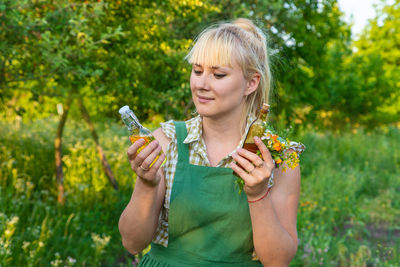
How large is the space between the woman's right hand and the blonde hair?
517 millimetres

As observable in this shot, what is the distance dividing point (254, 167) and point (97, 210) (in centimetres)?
353

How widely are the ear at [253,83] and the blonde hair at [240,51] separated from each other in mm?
20

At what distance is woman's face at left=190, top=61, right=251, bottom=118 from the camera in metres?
2.00

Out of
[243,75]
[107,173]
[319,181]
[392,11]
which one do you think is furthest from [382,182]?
[392,11]

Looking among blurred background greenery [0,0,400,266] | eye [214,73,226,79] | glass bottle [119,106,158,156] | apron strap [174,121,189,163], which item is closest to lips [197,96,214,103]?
eye [214,73,226,79]

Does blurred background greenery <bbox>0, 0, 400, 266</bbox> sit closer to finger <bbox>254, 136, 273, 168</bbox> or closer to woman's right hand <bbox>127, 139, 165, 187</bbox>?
finger <bbox>254, 136, 273, 168</bbox>

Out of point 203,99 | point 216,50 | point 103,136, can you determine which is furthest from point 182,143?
point 103,136

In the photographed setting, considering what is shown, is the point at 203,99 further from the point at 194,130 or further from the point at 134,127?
the point at 134,127

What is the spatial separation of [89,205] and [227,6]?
3.02 metres

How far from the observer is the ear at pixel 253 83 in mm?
2156

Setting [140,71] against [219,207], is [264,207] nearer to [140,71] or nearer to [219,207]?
[219,207]

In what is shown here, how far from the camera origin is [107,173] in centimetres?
536

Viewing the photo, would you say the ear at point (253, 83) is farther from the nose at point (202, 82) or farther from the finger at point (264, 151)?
the finger at point (264, 151)

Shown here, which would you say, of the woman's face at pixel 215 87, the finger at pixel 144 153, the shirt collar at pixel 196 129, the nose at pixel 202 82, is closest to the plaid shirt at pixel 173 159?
the shirt collar at pixel 196 129
